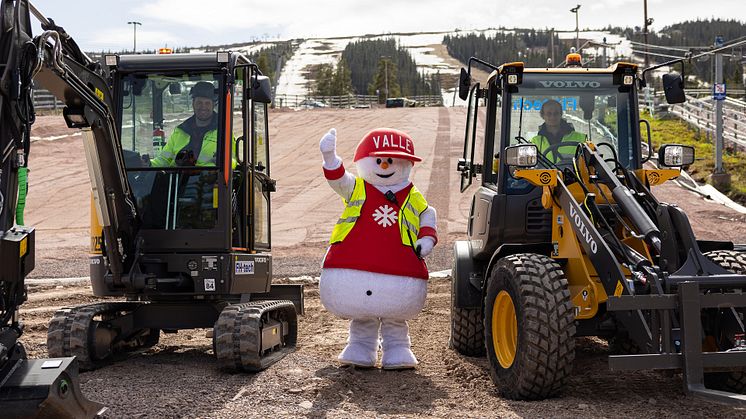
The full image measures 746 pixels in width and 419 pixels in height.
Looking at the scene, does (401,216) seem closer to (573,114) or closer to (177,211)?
(573,114)

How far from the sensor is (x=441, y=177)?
82.1 ft

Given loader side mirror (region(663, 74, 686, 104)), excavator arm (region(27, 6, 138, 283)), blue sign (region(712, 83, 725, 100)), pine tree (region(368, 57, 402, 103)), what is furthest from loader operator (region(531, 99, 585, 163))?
pine tree (region(368, 57, 402, 103))

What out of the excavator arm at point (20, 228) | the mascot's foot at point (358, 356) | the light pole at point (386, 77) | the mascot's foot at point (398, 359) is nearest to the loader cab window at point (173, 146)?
the mascot's foot at point (358, 356)

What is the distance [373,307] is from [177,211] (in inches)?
76.9

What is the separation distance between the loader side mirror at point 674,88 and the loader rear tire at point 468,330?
2374mm

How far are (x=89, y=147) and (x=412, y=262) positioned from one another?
2.75 m

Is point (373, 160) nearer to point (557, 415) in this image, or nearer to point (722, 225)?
point (557, 415)

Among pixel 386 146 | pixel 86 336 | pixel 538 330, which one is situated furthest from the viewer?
pixel 386 146

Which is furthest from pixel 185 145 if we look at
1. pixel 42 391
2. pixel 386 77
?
pixel 386 77

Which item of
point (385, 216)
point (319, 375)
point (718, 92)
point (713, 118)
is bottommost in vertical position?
point (319, 375)

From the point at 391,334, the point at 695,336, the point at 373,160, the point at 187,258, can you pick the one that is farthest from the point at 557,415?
the point at 187,258

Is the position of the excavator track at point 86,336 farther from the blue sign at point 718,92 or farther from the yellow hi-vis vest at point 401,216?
the blue sign at point 718,92

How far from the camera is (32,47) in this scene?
536 centimetres

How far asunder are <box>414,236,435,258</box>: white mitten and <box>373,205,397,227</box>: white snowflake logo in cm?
28
